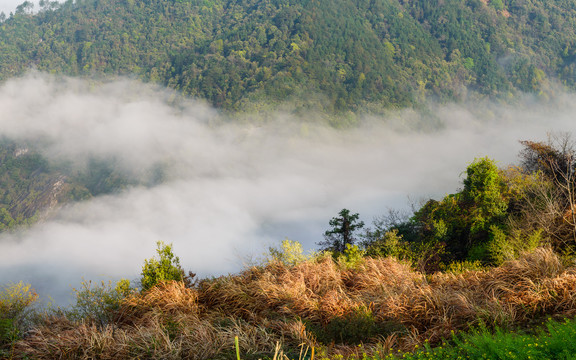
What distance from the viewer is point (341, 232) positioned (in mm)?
34000

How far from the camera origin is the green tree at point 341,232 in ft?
111

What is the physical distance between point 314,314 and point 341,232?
2490 centimetres

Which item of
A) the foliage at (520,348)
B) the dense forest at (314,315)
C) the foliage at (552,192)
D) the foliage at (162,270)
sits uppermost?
the foliage at (552,192)

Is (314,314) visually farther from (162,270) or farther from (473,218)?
(473,218)

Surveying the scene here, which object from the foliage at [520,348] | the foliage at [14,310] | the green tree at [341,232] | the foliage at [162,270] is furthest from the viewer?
the green tree at [341,232]

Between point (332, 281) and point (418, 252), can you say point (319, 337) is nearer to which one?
point (332, 281)

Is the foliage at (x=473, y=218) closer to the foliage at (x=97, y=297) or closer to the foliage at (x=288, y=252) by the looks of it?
the foliage at (x=288, y=252)

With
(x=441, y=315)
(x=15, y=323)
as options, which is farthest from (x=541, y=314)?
(x=15, y=323)

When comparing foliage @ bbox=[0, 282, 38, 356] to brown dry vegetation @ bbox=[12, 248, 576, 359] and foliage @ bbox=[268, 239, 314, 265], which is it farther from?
foliage @ bbox=[268, 239, 314, 265]

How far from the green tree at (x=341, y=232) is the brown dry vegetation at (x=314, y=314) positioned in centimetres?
2237

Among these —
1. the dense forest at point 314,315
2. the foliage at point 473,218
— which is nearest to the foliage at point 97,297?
the dense forest at point 314,315

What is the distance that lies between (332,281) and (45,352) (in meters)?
6.89

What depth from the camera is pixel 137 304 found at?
11.1 m

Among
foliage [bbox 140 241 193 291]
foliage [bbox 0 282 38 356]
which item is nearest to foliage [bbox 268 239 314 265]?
foliage [bbox 140 241 193 291]
